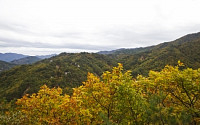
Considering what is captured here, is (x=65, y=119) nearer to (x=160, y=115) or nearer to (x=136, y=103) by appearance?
(x=136, y=103)

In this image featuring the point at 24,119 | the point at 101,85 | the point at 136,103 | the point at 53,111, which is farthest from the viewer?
the point at 24,119

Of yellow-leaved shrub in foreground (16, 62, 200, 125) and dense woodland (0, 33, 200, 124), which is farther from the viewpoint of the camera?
yellow-leaved shrub in foreground (16, 62, 200, 125)

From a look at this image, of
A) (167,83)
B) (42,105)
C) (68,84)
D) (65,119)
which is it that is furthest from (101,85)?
(68,84)

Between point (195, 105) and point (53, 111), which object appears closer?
point (195, 105)

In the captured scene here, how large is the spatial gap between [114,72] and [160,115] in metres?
5.89

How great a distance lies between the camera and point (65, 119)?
610 inches

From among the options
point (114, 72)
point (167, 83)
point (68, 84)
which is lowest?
point (68, 84)

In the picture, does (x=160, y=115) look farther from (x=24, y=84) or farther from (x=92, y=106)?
(x=24, y=84)

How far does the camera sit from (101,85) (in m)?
14.7

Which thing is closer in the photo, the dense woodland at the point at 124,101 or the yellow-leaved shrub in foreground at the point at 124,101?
the dense woodland at the point at 124,101

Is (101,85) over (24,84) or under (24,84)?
over

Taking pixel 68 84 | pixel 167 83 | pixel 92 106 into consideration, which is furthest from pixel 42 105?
pixel 68 84

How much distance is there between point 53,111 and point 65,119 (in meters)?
1.74

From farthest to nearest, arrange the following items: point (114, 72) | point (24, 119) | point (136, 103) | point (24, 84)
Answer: point (24, 84) → point (24, 119) → point (114, 72) → point (136, 103)
